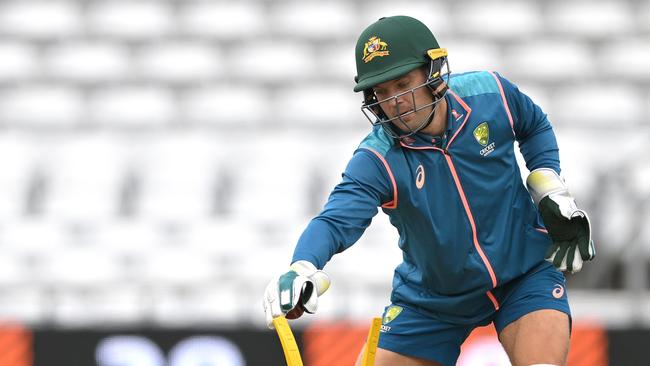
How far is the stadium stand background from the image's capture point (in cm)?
848

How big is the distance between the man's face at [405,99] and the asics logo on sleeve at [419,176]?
0.15m

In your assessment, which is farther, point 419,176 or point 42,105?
point 42,105

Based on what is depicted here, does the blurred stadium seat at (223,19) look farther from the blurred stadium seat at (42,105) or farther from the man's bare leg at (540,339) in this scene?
the man's bare leg at (540,339)

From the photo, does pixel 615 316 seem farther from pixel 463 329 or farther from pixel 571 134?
pixel 463 329

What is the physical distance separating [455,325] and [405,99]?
0.97 meters

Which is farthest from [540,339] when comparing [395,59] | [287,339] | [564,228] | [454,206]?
[395,59]

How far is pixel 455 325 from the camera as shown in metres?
4.31

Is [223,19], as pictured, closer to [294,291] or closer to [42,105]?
[42,105]

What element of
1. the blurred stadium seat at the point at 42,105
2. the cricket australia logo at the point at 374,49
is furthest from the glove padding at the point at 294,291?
the blurred stadium seat at the point at 42,105

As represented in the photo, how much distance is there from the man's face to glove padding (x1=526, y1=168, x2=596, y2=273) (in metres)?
0.56

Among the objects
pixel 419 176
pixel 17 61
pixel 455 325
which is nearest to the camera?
pixel 419 176

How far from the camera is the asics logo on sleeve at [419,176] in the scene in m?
3.98

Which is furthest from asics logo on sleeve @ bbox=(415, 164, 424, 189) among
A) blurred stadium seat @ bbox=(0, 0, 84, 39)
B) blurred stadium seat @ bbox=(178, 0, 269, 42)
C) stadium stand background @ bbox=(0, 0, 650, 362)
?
blurred stadium seat @ bbox=(0, 0, 84, 39)

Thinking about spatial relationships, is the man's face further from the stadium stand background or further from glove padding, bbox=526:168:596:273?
the stadium stand background
